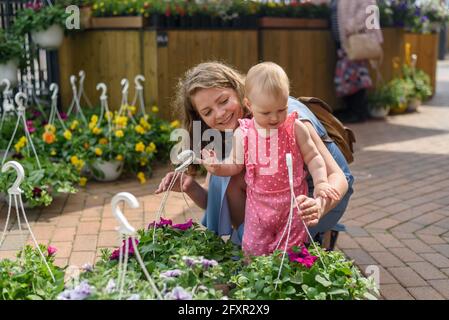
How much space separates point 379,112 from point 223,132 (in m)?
6.33

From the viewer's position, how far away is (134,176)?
5090 mm

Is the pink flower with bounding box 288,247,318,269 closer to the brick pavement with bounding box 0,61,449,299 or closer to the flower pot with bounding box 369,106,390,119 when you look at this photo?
the brick pavement with bounding box 0,61,449,299

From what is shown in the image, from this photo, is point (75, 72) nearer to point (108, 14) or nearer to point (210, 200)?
point (108, 14)

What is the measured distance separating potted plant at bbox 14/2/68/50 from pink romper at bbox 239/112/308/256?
13.1ft

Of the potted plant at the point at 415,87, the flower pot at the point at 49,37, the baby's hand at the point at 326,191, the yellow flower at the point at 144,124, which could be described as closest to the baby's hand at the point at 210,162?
the baby's hand at the point at 326,191

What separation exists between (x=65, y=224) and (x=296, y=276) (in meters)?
2.28

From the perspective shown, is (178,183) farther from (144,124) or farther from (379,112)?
(379,112)

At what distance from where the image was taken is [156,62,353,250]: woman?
2342 millimetres

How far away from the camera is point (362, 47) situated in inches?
292

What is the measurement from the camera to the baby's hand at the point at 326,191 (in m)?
2.07

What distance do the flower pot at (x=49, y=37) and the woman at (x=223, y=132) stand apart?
145 inches

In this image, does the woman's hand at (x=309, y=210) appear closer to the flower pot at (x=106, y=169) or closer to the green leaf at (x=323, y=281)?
the green leaf at (x=323, y=281)

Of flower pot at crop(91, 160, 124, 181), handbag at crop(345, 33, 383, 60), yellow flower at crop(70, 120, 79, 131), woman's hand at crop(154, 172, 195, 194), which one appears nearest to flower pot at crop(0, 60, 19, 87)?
yellow flower at crop(70, 120, 79, 131)

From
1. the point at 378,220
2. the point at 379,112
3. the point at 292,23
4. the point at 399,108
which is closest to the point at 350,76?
the point at 379,112
